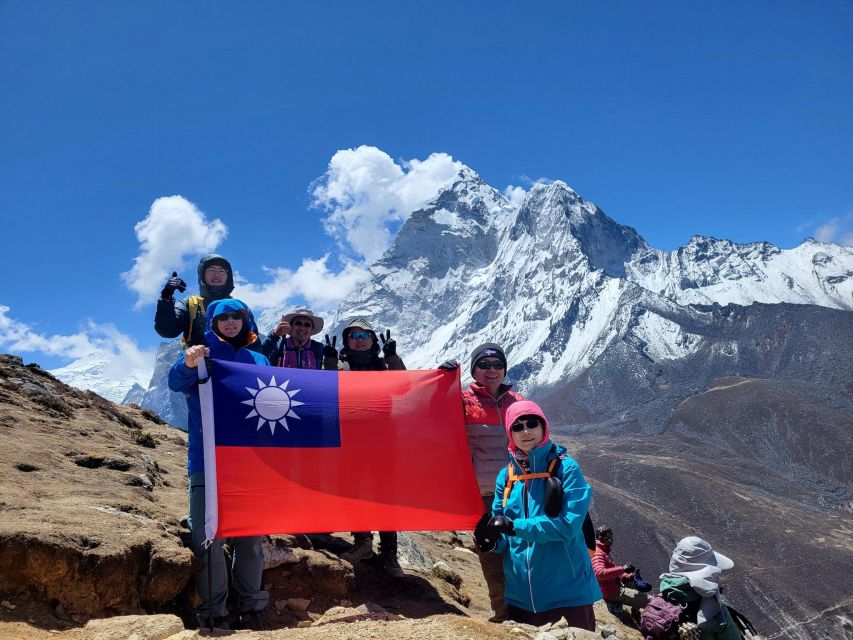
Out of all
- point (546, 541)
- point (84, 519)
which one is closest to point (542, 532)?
point (546, 541)

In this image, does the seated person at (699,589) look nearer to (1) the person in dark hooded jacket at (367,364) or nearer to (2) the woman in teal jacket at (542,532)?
(2) the woman in teal jacket at (542,532)

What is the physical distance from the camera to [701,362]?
112375 millimetres

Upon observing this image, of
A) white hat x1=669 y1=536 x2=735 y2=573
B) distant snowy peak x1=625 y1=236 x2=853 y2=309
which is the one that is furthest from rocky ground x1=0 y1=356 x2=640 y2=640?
distant snowy peak x1=625 y1=236 x2=853 y2=309

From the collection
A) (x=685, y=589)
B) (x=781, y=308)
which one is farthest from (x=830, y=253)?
(x=685, y=589)

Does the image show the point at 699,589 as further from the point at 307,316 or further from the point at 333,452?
A: the point at 307,316

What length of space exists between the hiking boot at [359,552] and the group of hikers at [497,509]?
0.04 feet

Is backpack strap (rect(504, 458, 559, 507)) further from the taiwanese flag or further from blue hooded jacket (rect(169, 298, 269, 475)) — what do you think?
blue hooded jacket (rect(169, 298, 269, 475))

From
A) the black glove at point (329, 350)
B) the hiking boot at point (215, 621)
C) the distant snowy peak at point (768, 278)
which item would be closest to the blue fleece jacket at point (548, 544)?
the hiking boot at point (215, 621)

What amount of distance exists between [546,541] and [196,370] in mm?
3000

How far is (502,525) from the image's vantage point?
4.05 meters

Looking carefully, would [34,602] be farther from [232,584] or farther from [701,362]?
[701,362]

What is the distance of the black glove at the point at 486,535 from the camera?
161 inches

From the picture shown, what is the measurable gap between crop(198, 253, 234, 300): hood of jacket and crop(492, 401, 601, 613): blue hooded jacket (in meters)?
3.39

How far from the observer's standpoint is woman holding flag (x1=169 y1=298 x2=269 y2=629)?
4613 mm
